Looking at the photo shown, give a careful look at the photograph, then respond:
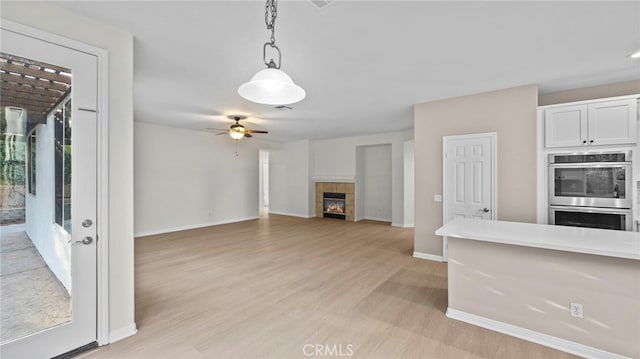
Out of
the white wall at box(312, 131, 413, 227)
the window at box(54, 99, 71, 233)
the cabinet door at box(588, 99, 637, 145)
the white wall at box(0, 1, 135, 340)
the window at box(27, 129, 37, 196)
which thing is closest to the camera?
the window at box(27, 129, 37, 196)

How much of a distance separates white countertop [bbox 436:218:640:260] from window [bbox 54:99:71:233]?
127 inches

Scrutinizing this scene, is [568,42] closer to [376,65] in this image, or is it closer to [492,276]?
[376,65]

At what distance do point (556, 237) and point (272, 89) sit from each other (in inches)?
104

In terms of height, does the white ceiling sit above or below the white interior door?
above

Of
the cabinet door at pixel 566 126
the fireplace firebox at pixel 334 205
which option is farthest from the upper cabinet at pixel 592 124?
the fireplace firebox at pixel 334 205

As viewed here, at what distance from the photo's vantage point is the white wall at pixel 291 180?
933cm

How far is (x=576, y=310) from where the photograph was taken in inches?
85.8

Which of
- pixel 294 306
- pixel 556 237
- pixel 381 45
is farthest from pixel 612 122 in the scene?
pixel 294 306

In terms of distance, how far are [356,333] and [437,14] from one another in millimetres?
2758

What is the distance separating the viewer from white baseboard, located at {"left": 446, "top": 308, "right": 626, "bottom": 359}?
2096 mm

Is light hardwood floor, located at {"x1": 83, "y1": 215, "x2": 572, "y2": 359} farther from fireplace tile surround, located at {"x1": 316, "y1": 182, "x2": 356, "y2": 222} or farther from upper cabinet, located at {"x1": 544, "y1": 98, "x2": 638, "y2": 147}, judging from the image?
fireplace tile surround, located at {"x1": 316, "y1": 182, "x2": 356, "y2": 222}

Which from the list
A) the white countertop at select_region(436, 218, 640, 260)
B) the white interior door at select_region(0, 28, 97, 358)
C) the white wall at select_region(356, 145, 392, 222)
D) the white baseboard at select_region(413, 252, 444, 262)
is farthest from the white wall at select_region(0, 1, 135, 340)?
the white wall at select_region(356, 145, 392, 222)

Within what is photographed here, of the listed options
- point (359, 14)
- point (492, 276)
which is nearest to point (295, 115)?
point (359, 14)

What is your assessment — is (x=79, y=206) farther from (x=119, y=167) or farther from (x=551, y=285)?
(x=551, y=285)
